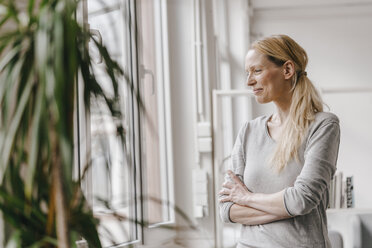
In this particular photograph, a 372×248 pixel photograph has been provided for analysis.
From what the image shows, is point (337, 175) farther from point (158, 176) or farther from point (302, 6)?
point (302, 6)

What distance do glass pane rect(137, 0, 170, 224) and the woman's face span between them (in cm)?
111

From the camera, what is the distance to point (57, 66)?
0.80m

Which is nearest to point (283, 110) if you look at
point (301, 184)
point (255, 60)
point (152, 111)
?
point (255, 60)

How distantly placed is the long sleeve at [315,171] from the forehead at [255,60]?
286 mm

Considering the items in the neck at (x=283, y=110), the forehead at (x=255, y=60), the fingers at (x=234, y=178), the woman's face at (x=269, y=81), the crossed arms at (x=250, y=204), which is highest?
the forehead at (x=255, y=60)

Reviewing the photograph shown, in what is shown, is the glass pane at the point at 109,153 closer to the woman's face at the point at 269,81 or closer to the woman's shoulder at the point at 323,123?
the woman's face at the point at 269,81

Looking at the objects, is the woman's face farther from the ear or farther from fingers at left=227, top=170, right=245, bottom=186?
fingers at left=227, top=170, right=245, bottom=186

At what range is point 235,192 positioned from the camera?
174cm

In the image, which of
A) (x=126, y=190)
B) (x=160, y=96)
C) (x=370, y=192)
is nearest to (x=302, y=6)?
(x=370, y=192)

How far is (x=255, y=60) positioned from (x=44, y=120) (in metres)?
1.07

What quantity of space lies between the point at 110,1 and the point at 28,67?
1.79 m

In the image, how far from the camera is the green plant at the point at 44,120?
82 cm

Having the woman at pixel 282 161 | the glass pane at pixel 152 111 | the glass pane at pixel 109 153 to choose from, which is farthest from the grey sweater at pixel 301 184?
the glass pane at pixel 152 111

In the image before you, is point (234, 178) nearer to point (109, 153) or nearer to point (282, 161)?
point (282, 161)
